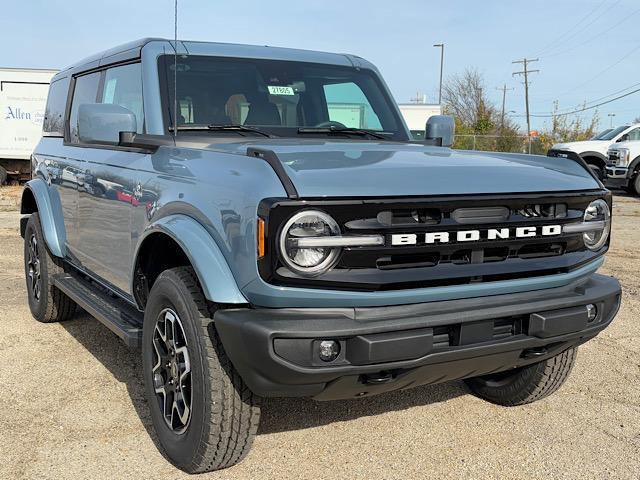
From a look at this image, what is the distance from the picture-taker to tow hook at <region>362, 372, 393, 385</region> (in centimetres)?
260

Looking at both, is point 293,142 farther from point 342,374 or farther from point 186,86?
point 342,374

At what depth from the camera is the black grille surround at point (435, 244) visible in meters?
2.42

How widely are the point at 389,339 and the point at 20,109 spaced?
62.8 ft

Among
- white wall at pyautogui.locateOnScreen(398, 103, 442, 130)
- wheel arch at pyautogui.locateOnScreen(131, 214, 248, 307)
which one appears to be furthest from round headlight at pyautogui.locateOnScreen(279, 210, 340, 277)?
white wall at pyautogui.locateOnScreen(398, 103, 442, 130)

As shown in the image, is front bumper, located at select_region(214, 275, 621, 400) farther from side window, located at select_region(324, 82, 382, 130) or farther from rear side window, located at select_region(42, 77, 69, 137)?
rear side window, located at select_region(42, 77, 69, 137)

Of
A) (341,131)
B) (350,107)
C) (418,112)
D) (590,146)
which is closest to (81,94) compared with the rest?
(350,107)

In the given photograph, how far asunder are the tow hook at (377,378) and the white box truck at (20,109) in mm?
18539

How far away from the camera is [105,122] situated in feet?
11.1

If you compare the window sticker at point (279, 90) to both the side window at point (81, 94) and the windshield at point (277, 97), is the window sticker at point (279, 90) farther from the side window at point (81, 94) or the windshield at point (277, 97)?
the side window at point (81, 94)

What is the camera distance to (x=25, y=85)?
63.2 feet

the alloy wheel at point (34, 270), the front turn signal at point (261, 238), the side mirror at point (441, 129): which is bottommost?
the alloy wheel at point (34, 270)

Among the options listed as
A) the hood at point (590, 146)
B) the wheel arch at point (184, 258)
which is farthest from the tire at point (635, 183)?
the wheel arch at point (184, 258)

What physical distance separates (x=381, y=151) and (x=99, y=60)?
2.48 metres

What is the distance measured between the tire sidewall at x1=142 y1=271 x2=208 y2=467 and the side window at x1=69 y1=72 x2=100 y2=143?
7.02ft
